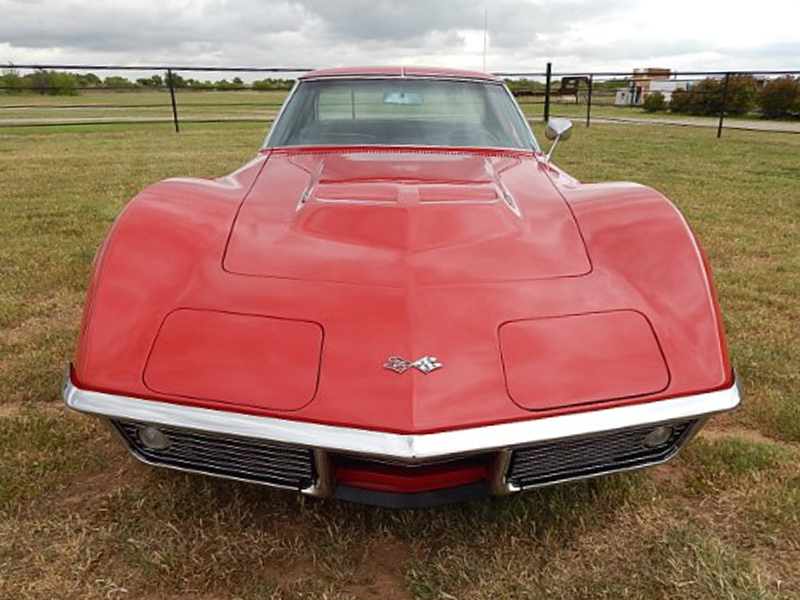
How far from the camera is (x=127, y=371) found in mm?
1575

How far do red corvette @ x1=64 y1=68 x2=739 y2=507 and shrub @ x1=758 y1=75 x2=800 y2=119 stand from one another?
21581mm

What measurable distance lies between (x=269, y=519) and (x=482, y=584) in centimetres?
66

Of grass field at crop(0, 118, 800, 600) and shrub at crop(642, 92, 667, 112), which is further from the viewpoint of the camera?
shrub at crop(642, 92, 667, 112)

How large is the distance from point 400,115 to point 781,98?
2109cm

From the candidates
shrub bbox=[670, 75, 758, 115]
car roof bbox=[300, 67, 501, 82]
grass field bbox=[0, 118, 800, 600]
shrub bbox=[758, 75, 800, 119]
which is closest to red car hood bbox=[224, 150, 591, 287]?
grass field bbox=[0, 118, 800, 600]

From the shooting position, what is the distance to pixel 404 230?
1.82 meters

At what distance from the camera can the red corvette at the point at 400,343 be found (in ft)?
4.78

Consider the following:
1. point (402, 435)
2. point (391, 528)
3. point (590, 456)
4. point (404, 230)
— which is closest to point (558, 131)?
point (404, 230)

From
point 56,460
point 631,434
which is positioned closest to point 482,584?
point 631,434

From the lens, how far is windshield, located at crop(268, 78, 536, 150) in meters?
2.95

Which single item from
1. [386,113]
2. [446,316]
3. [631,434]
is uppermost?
[386,113]

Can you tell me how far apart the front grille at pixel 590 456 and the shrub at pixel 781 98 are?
2202 centimetres

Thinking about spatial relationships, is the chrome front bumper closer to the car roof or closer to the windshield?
the windshield

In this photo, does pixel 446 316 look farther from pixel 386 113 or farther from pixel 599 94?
pixel 599 94
